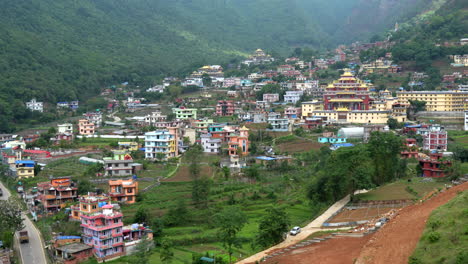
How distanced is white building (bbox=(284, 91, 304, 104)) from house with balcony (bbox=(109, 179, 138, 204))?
27411mm

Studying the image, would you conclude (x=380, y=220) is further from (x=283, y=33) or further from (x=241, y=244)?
(x=283, y=33)

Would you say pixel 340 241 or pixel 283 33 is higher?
pixel 283 33

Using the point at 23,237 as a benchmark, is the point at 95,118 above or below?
above

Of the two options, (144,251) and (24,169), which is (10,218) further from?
(24,169)

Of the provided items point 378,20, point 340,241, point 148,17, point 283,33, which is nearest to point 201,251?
point 340,241

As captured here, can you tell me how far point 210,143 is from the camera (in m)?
39.3

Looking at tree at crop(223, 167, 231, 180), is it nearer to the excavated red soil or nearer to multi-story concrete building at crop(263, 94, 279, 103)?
the excavated red soil

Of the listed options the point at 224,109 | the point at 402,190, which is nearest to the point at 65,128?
the point at 224,109

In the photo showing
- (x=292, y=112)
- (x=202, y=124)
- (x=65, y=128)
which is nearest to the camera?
(x=202, y=124)

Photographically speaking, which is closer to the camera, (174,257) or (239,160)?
(174,257)

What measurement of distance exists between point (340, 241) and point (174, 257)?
25.1ft

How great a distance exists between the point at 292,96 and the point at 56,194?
29266 millimetres

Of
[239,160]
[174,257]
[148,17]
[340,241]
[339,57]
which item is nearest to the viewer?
[340,241]

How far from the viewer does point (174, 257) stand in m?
24.0
